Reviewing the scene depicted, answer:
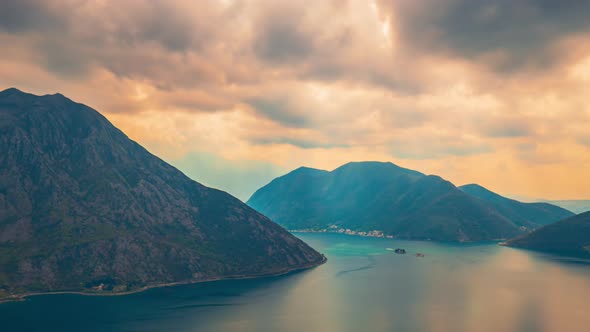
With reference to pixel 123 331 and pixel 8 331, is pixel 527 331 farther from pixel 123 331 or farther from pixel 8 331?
pixel 8 331

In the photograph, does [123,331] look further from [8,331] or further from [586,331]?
[586,331]

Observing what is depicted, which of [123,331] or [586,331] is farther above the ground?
[586,331]

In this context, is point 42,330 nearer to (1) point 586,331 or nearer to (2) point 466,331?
(2) point 466,331

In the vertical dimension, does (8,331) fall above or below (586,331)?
below

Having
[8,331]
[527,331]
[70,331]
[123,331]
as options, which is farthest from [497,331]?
[8,331]

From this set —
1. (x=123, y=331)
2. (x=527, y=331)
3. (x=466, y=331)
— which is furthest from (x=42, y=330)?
(x=527, y=331)

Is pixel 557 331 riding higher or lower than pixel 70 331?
higher

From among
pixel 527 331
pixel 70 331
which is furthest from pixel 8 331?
pixel 527 331
